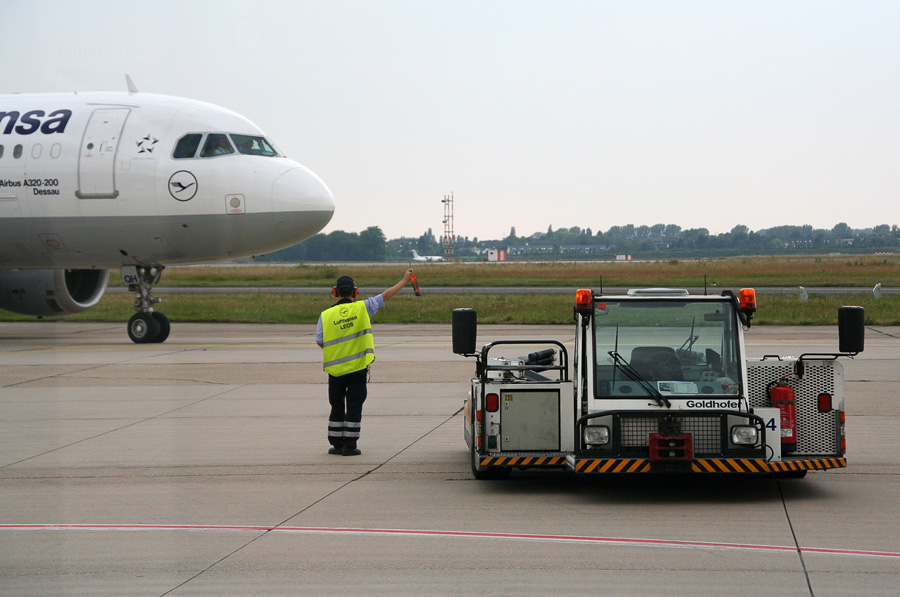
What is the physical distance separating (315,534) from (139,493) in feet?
8.02

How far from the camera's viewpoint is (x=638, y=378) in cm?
841

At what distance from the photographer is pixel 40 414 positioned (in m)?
13.9

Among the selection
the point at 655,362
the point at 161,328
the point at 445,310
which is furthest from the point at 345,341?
the point at 445,310

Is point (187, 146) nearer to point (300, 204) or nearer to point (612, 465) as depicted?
point (300, 204)

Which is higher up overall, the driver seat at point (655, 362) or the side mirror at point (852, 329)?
the side mirror at point (852, 329)

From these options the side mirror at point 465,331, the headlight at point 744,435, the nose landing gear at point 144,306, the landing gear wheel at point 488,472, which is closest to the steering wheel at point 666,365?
the headlight at point 744,435

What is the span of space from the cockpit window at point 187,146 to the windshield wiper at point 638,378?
15.7 m

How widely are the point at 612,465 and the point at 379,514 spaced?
1977 mm

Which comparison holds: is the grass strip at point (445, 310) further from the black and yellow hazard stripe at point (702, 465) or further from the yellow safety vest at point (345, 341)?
the black and yellow hazard stripe at point (702, 465)

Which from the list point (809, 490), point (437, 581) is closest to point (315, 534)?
point (437, 581)

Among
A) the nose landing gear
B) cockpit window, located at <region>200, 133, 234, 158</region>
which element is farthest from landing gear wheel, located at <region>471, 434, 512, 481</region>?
the nose landing gear

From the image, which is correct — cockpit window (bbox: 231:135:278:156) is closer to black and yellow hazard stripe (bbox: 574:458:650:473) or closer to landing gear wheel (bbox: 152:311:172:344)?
landing gear wheel (bbox: 152:311:172:344)

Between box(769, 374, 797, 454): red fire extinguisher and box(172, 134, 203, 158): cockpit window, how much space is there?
16.5 meters

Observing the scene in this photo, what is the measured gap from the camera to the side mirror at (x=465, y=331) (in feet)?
27.6
